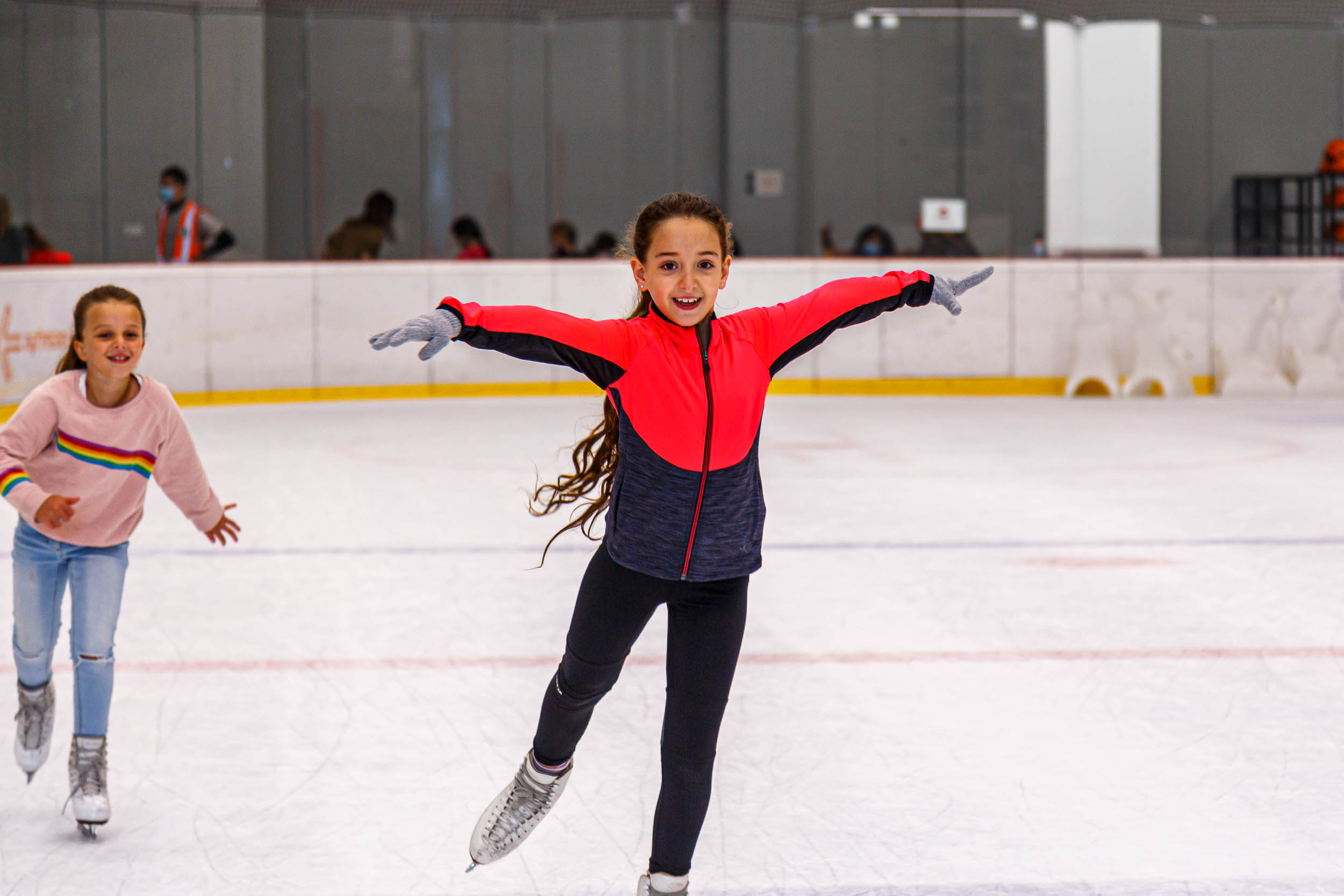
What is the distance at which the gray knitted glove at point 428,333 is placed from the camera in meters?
2.02

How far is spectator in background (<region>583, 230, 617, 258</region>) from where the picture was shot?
14172 millimetres

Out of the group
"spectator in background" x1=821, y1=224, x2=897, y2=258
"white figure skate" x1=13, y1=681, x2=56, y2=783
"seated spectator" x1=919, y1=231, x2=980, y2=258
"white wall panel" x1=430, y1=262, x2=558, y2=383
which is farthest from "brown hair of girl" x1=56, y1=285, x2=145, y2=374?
"seated spectator" x1=919, y1=231, x2=980, y2=258

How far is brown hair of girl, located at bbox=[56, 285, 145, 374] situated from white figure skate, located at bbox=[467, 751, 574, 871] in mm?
1066

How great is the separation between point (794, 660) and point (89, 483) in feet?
6.40

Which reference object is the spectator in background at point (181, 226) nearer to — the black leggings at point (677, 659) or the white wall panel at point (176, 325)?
the white wall panel at point (176, 325)

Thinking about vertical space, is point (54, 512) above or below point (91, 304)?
below

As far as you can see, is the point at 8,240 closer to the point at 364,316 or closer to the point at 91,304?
the point at 364,316

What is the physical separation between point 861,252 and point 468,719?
10.9 m

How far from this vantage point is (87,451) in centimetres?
281

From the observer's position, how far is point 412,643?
4.33m

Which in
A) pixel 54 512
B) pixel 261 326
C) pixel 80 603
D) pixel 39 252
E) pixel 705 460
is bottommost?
pixel 80 603

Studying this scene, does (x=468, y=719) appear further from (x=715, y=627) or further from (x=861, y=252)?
(x=861, y=252)

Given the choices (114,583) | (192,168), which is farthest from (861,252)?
(114,583)

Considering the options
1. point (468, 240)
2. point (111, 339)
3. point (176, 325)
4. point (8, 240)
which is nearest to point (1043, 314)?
point (468, 240)
